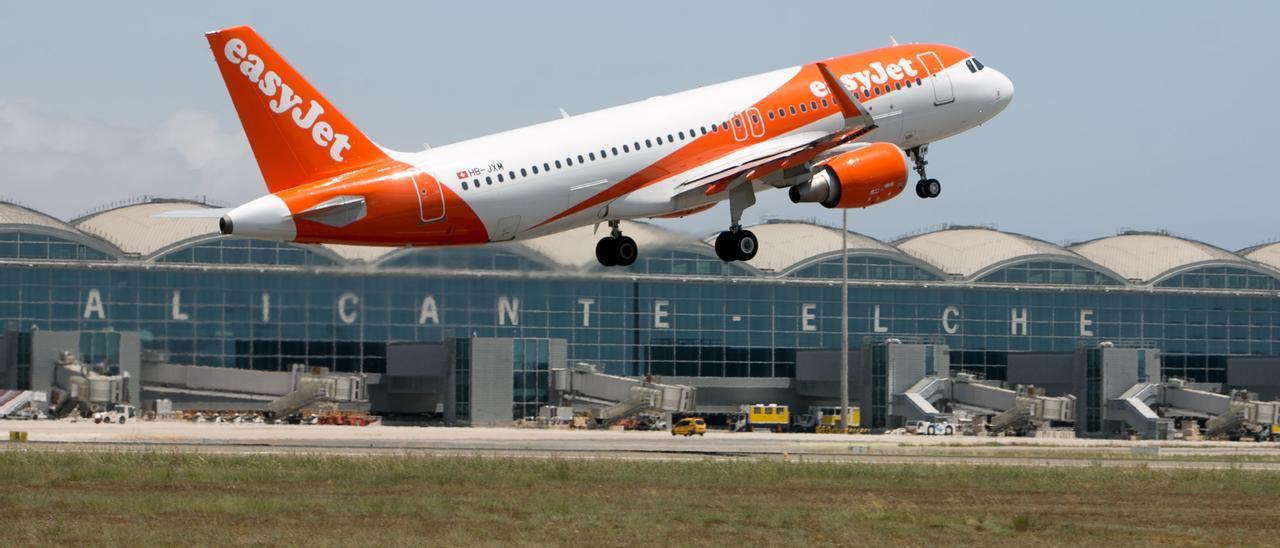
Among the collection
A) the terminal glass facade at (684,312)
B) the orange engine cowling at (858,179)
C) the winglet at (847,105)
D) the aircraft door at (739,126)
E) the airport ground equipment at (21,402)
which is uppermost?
the winglet at (847,105)

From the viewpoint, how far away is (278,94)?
4819 centimetres

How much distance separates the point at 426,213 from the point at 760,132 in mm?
11530

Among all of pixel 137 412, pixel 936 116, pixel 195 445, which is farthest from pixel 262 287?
pixel 936 116

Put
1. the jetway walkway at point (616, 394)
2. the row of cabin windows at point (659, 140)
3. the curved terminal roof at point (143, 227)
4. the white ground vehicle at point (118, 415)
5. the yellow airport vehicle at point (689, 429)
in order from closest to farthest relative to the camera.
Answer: the row of cabin windows at point (659, 140) → the white ground vehicle at point (118, 415) → the yellow airport vehicle at point (689, 429) → the jetway walkway at point (616, 394) → the curved terminal roof at point (143, 227)

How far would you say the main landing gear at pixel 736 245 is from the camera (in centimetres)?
5569

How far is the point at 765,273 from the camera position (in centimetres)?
15462

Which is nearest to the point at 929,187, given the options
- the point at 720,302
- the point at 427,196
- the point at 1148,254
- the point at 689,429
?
the point at 427,196

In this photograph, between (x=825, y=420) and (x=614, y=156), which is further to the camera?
(x=825, y=420)

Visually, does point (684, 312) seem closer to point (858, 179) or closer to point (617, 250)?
point (617, 250)

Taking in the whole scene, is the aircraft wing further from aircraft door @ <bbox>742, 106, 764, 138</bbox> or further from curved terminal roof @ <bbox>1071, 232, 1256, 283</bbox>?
curved terminal roof @ <bbox>1071, 232, 1256, 283</bbox>

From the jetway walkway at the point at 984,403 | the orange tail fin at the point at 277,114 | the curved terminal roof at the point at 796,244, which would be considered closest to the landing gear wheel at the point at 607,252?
the orange tail fin at the point at 277,114

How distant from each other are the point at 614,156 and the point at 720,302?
101m

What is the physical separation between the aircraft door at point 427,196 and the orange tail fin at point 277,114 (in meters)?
1.88

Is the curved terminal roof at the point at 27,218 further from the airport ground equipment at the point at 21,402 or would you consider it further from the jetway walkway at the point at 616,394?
the jetway walkway at the point at 616,394
